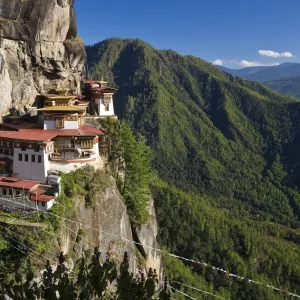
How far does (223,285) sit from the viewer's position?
86.6m

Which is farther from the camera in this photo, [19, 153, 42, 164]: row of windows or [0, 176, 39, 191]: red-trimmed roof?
[19, 153, 42, 164]: row of windows

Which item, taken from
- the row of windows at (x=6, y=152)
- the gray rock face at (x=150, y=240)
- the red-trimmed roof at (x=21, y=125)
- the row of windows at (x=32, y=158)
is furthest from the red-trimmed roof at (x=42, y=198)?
the gray rock face at (x=150, y=240)

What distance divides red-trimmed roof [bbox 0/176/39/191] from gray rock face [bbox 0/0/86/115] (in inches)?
487

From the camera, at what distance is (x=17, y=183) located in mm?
34406

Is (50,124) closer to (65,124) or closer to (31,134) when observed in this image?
(65,124)

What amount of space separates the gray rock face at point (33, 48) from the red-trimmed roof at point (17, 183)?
487 inches

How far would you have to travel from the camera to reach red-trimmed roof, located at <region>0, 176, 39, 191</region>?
33.6 meters

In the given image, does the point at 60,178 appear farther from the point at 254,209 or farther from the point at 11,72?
the point at 254,209

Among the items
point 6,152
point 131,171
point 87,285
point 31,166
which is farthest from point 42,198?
point 87,285

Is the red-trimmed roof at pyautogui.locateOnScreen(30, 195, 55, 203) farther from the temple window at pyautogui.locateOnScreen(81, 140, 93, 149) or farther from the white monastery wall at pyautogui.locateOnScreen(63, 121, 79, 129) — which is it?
the white monastery wall at pyautogui.locateOnScreen(63, 121, 79, 129)

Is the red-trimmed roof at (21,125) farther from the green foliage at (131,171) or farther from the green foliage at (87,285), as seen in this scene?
the green foliage at (87,285)

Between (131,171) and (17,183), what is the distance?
17.0m

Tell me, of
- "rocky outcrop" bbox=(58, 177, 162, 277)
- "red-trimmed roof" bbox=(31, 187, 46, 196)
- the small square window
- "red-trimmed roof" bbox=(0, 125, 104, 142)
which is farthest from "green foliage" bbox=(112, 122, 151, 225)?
"red-trimmed roof" bbox=(31, 187, 46, 196)

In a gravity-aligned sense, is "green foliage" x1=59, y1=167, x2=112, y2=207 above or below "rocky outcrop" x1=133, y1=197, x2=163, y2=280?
above
